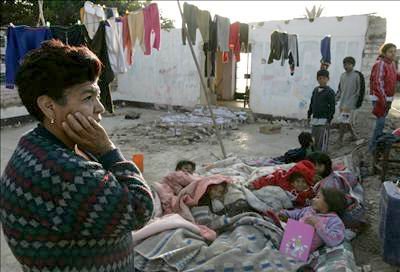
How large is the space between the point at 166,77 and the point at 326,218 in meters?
9.68

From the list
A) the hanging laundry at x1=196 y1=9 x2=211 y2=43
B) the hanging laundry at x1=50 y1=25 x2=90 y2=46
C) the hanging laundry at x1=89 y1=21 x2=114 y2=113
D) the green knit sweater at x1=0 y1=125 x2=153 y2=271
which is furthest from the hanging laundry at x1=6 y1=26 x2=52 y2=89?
the green knit sweater at x1=0 y1=125 x2=153 y2=271

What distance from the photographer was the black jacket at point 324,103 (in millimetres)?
5605

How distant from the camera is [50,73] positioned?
97cm

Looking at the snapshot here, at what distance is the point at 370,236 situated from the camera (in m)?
3.12

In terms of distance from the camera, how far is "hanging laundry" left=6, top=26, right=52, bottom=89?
450 centimetres

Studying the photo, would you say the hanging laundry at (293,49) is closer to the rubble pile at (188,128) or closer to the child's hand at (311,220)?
the rubble pile at (188,128)

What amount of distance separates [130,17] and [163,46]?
5759 millimetres

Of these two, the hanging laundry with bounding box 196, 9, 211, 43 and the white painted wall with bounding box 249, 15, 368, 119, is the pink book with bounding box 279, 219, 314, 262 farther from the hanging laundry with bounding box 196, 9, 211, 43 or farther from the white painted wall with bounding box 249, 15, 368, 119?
the white painted wall with bounding box 249, 15, 368, 119

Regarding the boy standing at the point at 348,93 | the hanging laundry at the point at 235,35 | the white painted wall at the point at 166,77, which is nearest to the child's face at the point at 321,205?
the boy standing at the point at 348,93

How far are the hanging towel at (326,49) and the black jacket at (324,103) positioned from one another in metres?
2.80

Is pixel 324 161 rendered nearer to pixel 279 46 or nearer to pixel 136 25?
pixel 136 25

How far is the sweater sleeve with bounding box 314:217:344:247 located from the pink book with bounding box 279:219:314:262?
0.07m

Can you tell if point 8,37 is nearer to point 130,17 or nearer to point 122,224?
point 130,17

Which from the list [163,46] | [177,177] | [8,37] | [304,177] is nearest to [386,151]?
[304,177]
